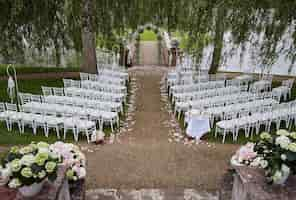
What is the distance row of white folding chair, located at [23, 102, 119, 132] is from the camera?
25.5 ft

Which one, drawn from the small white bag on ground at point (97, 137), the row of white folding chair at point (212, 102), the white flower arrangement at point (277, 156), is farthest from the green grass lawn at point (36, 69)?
the white flower arrangement at point (277, 156)

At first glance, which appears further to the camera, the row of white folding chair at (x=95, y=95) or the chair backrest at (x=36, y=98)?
the row of white folding chair at (x=95, y=95)

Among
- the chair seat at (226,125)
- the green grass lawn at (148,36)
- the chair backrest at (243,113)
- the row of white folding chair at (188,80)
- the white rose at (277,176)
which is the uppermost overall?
the green grass lawn at (148,36)

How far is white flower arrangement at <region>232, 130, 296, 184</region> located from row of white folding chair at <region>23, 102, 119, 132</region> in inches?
188

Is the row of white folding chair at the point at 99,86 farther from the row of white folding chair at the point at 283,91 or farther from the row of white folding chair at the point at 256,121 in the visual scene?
the row of white folding chair at the point at 283,91

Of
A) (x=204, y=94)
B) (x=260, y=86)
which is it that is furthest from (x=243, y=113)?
(x=260, y=86)

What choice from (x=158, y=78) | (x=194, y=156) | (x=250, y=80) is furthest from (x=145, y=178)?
(x=158, y=78)

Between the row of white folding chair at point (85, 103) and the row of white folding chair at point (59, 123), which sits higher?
the row of white folding chair at point (85, 103)

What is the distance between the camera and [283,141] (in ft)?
10.5

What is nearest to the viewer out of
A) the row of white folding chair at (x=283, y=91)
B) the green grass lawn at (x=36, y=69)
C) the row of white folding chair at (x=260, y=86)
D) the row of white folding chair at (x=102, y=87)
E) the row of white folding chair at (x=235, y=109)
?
the row of white folding chair at (x=235, y=109)

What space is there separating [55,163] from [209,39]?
752 cm

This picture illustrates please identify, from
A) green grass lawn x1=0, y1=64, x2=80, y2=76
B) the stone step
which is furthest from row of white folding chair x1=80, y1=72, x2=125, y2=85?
the stone step

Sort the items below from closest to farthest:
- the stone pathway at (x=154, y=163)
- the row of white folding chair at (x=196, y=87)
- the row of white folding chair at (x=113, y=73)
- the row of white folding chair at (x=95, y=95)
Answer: the stone pathway at (x=154, y=163)
the row of white folding chair at (x=95, y=95)
the row of white folding chair at (x=196, y=87)
the row of white folding chair at (x=113, y=73)

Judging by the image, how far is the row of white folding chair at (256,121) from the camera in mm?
7258
